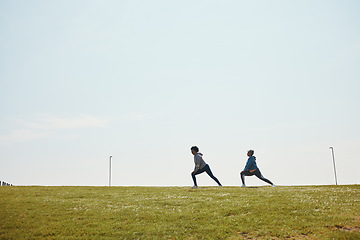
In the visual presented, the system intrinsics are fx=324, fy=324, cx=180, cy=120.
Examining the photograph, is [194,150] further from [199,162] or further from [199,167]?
[199,167]

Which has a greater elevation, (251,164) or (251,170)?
(251,164)

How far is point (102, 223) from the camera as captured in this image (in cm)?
1659

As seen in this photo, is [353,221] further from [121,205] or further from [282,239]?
[121,205]

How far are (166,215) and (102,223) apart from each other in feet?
11.0

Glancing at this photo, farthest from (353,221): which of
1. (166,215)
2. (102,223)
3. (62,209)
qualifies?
(62,209)

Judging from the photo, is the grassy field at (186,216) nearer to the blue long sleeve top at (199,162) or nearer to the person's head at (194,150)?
the blue long sleeve top at (199,162)

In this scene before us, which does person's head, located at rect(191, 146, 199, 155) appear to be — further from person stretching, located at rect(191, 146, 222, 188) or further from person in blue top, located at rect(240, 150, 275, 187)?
person in blue top, located at rect(240, 150, 275, 187)

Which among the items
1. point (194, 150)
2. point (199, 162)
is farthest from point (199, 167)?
point (194, 150)

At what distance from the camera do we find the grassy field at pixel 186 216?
15148mm

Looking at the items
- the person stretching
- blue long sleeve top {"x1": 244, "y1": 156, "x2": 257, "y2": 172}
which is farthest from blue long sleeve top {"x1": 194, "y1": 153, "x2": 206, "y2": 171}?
blue long sleeve top {"x1": 244, "y1": 156, "x2": 257, "y2": 172}

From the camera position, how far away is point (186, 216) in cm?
1719

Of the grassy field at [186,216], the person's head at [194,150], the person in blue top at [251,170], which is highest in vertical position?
the person's head at [194,150]

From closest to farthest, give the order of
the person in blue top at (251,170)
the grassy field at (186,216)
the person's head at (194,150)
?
the grassy field at (186,216)
the person in blue top at (251,170)
the person's head at (194,150)

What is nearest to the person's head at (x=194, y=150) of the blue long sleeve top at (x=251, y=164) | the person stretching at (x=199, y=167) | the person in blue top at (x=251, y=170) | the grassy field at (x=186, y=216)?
the person stretching at (x=199, y=167)
